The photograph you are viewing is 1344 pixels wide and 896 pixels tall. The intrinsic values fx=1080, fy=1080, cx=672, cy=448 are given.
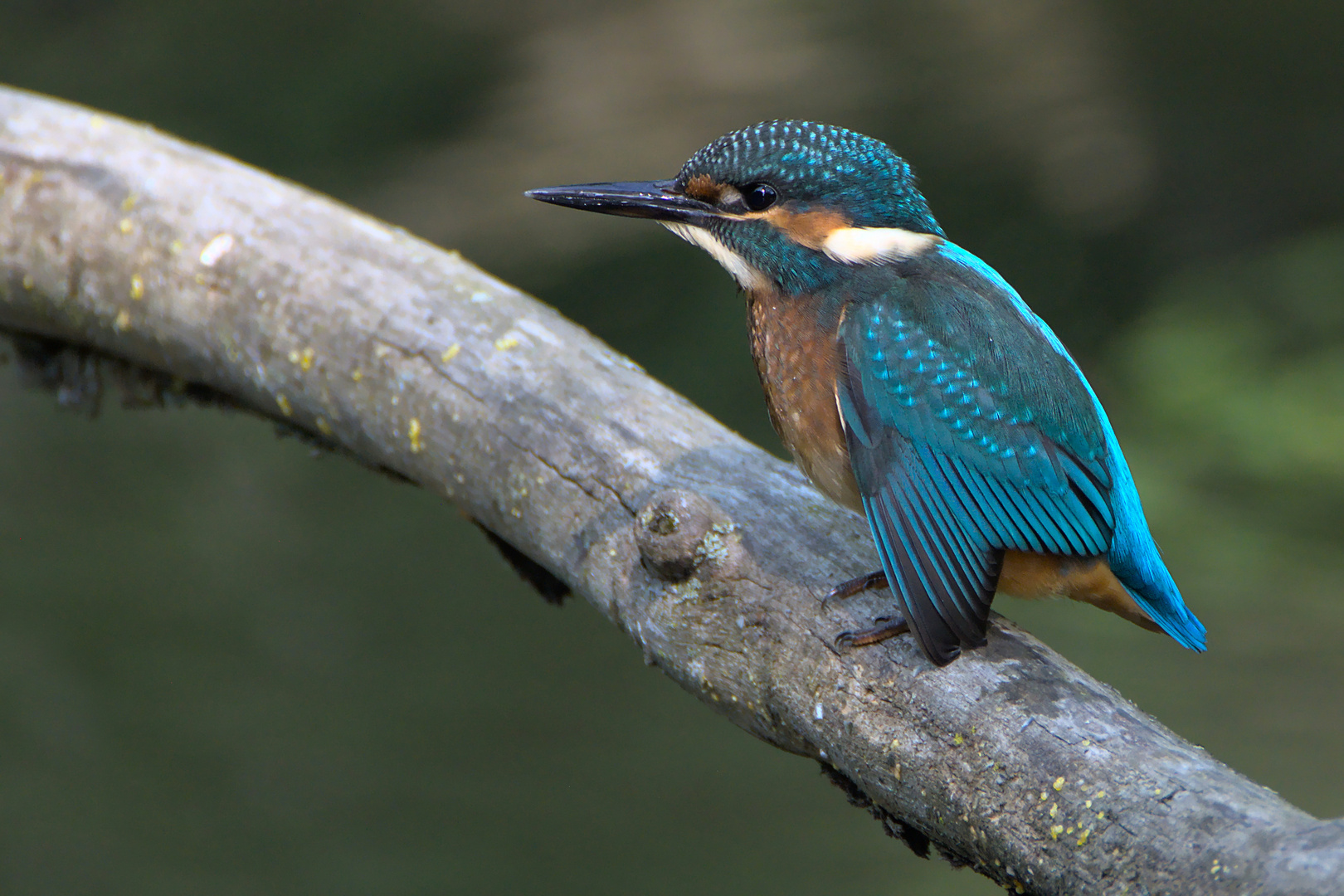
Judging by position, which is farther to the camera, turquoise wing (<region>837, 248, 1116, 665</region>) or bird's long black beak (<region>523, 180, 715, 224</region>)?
bird's long black beak (<region>523, 180, 715, 224</region>)

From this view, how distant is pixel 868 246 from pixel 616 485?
1.62ft

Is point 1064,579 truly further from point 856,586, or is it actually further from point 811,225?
point 811,225

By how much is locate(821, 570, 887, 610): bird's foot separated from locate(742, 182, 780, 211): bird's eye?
54 cm

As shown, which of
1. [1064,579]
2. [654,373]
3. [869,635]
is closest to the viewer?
[869,635]

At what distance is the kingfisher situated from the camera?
Result: 4.45 ft

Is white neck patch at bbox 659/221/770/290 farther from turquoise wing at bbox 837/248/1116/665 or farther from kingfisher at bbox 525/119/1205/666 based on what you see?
turquoise wing at bbox 837/248/1116/665

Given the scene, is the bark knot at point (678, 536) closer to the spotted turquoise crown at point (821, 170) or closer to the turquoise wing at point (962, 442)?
the turquoise wing at point (962, 442)

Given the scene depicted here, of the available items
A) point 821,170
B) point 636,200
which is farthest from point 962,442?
point 636,200

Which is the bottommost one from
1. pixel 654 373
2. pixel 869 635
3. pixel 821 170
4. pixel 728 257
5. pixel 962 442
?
pixel 654 373

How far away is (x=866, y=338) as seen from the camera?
141 centimetres

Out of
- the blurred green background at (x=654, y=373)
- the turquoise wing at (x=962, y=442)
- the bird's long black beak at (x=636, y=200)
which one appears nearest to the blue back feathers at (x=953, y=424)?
the turquoise wing at (x=962, y=442)

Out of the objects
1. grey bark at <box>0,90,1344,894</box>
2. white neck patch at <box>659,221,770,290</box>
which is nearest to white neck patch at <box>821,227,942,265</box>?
white neck patch at <box>659,221,770,290</box>

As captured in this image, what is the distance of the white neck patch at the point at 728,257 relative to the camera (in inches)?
61.1

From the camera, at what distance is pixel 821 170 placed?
150cm
